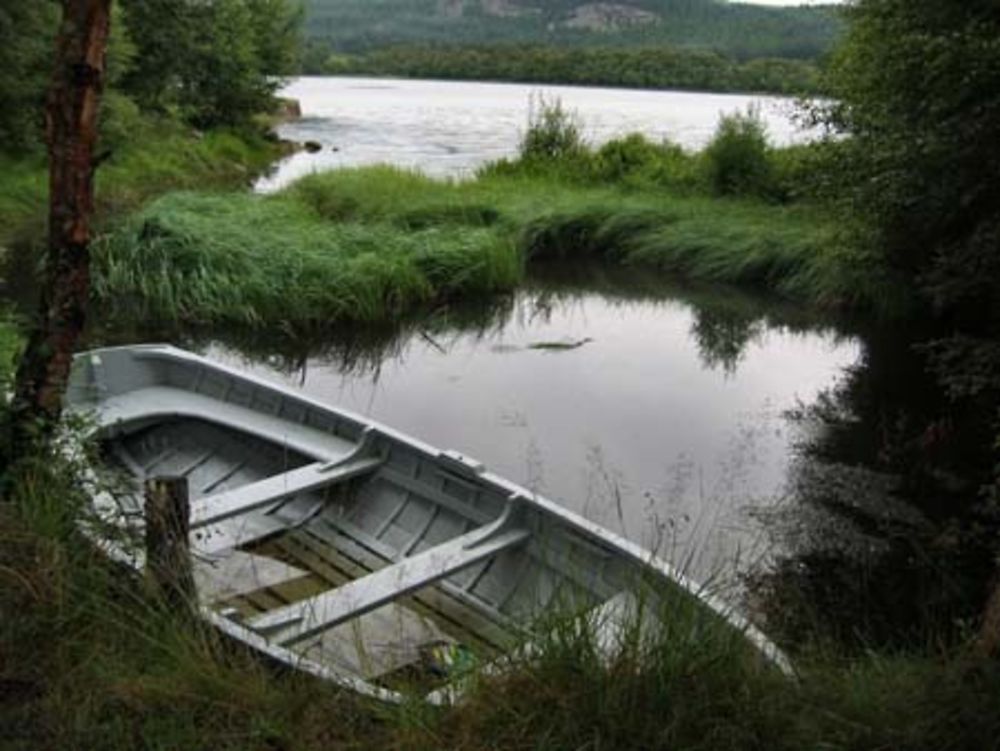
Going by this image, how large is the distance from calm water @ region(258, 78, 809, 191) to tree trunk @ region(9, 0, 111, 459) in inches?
370

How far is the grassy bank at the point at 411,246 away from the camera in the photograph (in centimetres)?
1155

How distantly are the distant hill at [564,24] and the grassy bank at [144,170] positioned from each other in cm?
5338

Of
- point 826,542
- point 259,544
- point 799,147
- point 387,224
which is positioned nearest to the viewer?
point 259,544

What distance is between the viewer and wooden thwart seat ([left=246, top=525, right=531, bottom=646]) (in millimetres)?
4004

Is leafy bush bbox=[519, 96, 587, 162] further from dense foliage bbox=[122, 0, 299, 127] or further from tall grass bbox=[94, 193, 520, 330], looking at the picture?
dense foliage bbox=[122, 0, 299, 127]

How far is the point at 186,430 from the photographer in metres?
6.66

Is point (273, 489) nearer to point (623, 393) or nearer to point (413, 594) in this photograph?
point (413, 594)

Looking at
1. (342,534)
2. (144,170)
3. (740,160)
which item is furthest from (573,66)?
(342,534)

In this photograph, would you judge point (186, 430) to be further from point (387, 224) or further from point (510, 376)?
point (387, 224)

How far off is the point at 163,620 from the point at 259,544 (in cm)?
199

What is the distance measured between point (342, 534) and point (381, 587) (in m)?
1.40

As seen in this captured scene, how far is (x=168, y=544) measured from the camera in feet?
12.2

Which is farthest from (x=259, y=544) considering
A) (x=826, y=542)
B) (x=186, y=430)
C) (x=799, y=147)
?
(x=799, y=147)

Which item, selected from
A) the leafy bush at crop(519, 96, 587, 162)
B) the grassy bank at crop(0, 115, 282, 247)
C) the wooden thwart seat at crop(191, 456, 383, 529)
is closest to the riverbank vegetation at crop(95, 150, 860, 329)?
the grassy bank at crop(0, 115, 282, 247)
